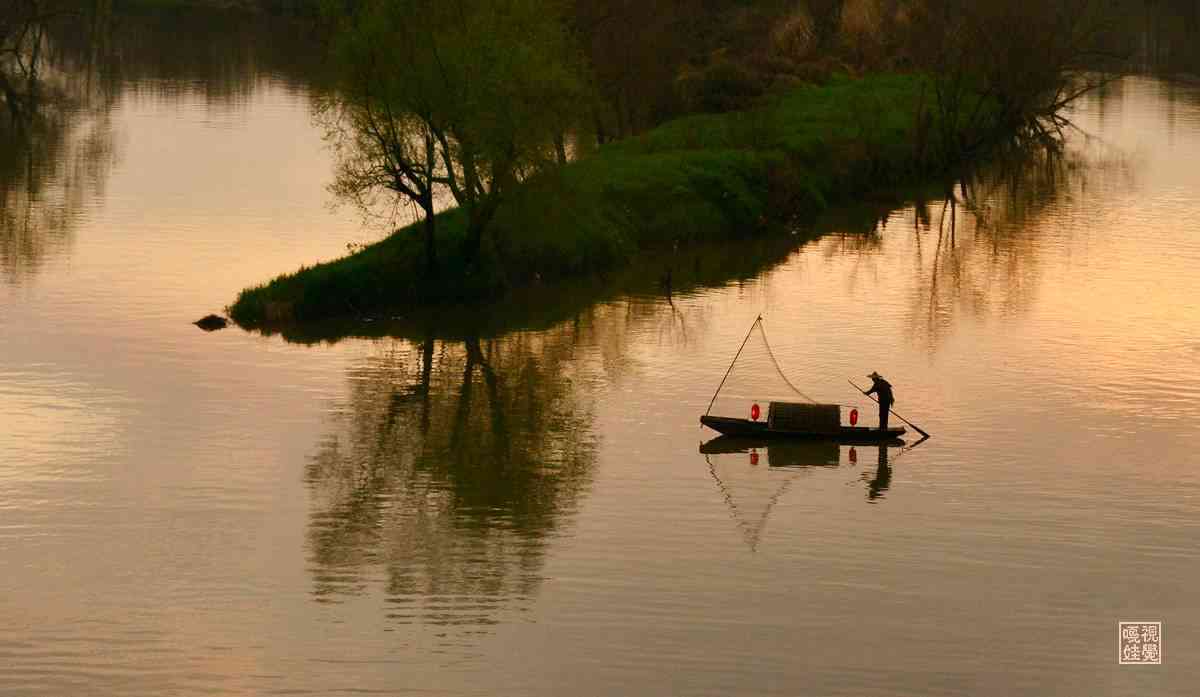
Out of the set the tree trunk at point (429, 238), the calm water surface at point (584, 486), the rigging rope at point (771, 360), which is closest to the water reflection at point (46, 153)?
the calm water surface at point (584, 486)

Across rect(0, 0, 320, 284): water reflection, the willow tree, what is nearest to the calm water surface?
rect(0, 0, 320, 284): water reflection

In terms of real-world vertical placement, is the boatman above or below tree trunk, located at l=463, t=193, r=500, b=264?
below

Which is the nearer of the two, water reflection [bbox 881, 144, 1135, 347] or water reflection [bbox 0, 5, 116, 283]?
water reflection [bbox 881, 144, 1135, 347]

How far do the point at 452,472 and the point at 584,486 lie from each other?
3.69 metres

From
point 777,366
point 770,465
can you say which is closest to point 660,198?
point 777,366

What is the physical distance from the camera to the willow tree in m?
63.0

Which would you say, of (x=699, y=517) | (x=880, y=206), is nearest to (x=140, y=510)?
(x=699, y=517)

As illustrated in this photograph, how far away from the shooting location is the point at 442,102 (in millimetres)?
63000

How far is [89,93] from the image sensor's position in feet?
382

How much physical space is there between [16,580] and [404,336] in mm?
24838

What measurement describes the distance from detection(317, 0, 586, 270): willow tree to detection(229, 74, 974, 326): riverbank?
1.39 metres

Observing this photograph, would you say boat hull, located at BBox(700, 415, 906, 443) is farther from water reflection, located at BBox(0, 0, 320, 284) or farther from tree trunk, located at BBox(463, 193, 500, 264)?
Result: water reflection, located at BBox(0, 0, 320, 284)

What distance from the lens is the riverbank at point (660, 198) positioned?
208ft

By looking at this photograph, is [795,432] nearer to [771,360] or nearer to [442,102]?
[771,360]
